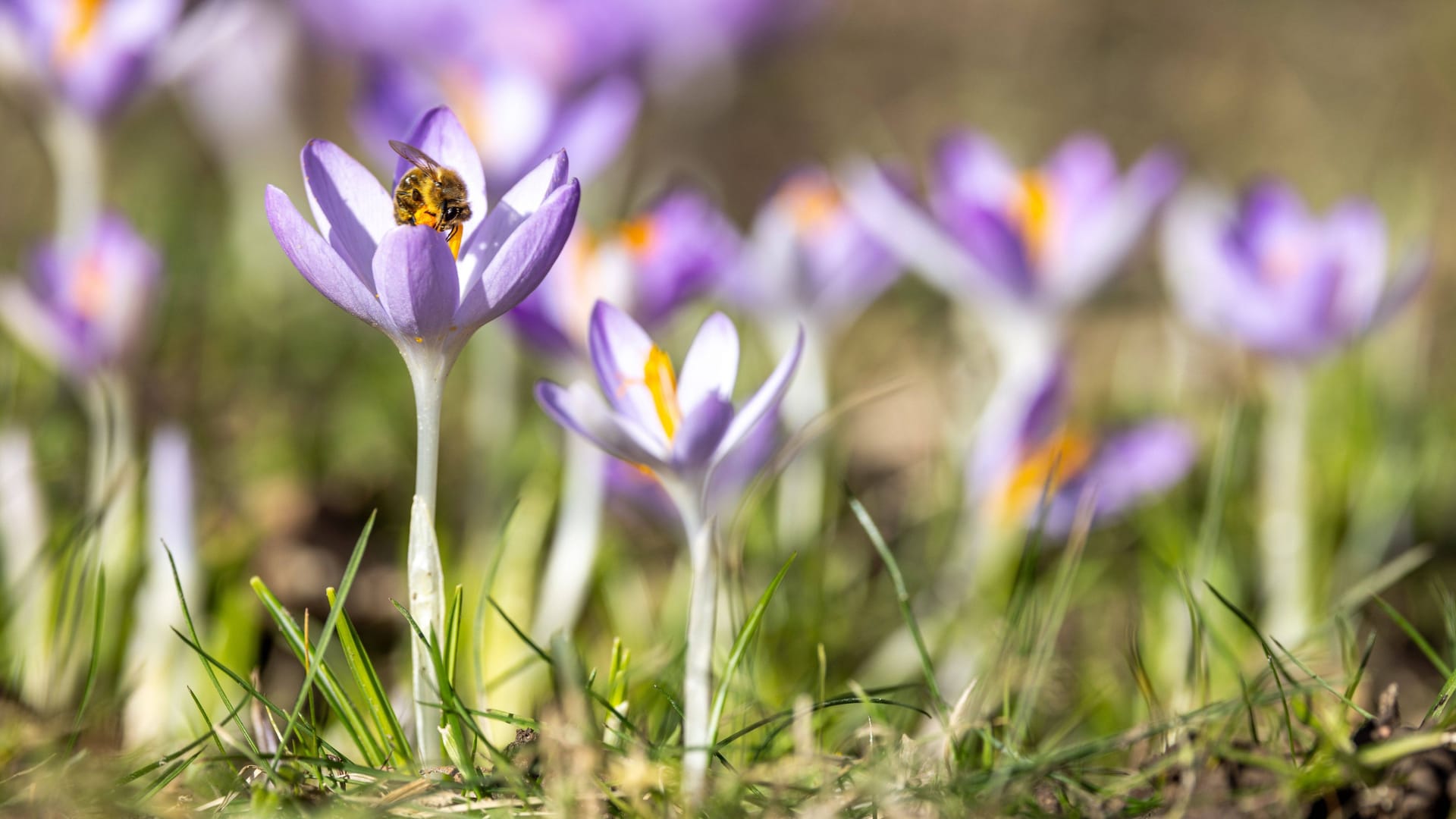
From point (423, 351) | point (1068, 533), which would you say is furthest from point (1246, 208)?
point (423, 351)

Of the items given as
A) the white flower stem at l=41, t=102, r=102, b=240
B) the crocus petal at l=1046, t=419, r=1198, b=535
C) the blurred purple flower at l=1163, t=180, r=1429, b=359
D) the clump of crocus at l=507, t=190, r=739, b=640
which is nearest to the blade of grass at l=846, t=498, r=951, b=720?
the clump of crocus at l=507, t=190, r=739, b=640

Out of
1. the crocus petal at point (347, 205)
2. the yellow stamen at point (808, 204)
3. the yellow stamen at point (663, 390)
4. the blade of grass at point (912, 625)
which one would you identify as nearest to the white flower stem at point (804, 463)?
the yellow stamen at point (808, 204)

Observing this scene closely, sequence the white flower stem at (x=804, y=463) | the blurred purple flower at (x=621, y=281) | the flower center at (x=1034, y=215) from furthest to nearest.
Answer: the white flower stem at (x=804, y=463) < the flower center at (x=1034, y=215) < the blurred purple flower at (x=621, y=281)

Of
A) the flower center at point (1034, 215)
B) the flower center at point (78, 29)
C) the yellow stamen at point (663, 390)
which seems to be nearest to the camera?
the yellow stamen at point (663, 390)

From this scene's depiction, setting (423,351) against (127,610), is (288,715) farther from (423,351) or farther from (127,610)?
(127,610)

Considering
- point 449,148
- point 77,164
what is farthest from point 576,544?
point 77,164

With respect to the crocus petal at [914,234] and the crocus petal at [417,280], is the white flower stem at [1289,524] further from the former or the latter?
the crocus petal at [417,280]

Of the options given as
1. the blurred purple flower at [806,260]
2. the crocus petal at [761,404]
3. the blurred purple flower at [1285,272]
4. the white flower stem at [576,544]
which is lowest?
the white flower stem at [576,544]
